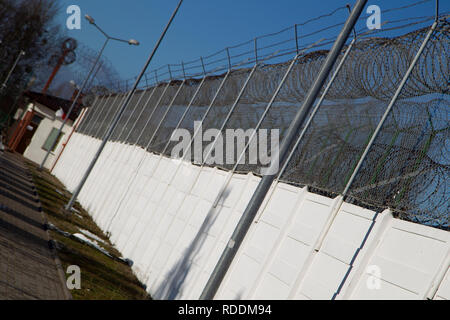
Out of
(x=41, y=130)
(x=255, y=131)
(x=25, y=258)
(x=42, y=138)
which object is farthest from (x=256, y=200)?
(x=41, y=130)

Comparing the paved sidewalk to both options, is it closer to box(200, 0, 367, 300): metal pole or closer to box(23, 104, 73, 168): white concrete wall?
box(200, 0, 367, 300): metal pole

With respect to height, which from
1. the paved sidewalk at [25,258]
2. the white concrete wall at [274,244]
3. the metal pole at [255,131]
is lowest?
the paved sidewalk at [25,258]

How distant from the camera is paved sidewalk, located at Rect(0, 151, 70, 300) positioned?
7930mm

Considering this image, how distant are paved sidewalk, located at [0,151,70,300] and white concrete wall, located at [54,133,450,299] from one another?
2360 mm

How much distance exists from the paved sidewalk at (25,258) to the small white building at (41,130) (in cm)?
2796

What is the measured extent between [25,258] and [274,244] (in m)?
4.32

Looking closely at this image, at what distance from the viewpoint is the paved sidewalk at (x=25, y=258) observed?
7930 mm

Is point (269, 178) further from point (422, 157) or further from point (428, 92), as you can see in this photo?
point (428, 92)

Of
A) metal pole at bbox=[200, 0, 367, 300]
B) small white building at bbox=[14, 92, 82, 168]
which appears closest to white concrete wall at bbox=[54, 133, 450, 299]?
metal pole at bbox=[200, 0, 367, 300]

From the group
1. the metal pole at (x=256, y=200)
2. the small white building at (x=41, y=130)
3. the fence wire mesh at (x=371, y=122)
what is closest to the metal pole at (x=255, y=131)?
the fence wire mesh at (x=371, y=122)

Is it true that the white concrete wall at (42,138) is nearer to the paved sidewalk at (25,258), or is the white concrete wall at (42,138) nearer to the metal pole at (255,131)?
the paved sidewalk at (25,258)

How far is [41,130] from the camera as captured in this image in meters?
43.3

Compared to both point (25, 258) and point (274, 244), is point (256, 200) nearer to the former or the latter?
point (274, 244)

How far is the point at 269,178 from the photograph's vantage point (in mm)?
6531
